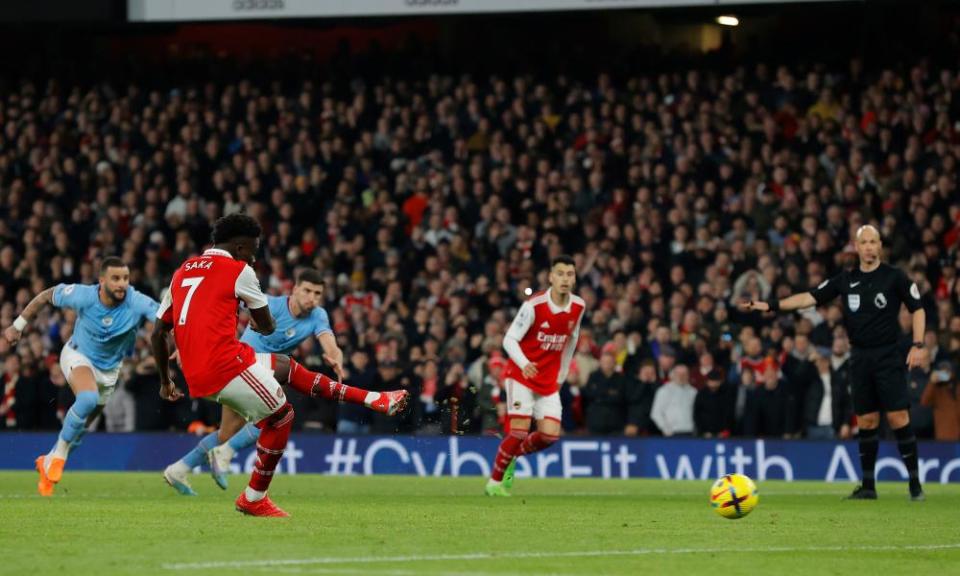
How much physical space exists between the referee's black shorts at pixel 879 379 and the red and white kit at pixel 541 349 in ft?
8.59

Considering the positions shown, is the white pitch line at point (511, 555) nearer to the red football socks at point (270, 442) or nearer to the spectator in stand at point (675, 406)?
the red football socks at point (270, 442)

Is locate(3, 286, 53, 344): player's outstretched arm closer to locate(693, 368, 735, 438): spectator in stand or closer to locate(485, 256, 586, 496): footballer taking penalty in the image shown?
locate(485, 256, 586, 496): footballer taking penalty

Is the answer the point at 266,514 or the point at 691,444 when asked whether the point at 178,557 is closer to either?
the point at 266,514

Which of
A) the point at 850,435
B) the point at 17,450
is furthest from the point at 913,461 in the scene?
the point at 17,450

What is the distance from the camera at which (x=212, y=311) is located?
1113cm

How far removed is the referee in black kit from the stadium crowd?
587 centimetres

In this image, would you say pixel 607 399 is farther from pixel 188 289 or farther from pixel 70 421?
pixel 188 289

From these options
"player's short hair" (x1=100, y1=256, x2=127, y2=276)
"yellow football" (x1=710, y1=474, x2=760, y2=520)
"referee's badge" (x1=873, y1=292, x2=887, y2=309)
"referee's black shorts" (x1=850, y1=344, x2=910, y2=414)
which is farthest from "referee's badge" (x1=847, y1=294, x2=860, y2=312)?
"player's short hair" (x1=100, y1=256, x2=127, y2=276)

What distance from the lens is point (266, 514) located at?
11703 millimetres

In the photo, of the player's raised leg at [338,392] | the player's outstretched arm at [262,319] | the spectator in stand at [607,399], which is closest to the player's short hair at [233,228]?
the player's outstretched arm at [262,319]

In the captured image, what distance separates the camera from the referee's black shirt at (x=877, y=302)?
50.0 feet

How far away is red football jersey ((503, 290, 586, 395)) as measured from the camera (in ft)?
52.7

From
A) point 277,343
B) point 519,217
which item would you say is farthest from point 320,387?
point 519,217

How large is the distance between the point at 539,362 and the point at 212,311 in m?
5.63
